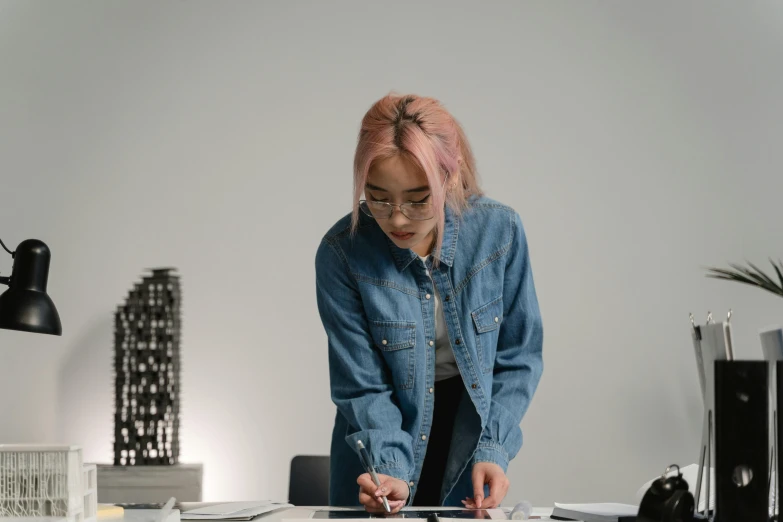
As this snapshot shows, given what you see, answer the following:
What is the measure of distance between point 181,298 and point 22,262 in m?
1.71

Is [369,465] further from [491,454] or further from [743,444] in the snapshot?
[743,444]

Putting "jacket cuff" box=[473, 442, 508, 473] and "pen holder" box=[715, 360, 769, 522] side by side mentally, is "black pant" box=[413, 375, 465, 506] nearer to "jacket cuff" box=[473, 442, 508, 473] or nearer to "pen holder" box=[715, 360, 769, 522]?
"jacket cuff" box=[473, 442, 508, 473]

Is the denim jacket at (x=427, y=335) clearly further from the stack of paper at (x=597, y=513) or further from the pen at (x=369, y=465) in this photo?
the stack of paper at (x=597, y=513)

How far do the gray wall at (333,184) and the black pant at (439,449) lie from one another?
1.96m

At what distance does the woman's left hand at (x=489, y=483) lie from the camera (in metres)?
1.46

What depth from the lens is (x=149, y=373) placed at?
327cm

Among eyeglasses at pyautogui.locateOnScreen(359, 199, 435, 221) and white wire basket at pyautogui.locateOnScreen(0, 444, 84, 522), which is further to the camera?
eyeglasses at pyautogui.locateOnScreen(359, 199, 435, 221)

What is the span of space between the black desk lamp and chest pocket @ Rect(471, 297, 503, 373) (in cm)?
85

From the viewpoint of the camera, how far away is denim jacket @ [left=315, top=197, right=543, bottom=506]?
1.58 metres

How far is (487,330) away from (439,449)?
0.25 metres

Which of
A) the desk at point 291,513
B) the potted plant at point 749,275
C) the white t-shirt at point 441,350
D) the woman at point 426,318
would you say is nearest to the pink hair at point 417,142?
the woman at point 426,318

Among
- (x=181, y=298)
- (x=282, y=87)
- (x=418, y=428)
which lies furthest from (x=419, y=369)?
(x=282, y=87)

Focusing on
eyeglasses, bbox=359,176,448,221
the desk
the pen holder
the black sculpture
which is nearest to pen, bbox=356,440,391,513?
the desk

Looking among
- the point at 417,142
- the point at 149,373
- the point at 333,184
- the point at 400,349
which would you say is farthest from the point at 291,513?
the point at 333,184
